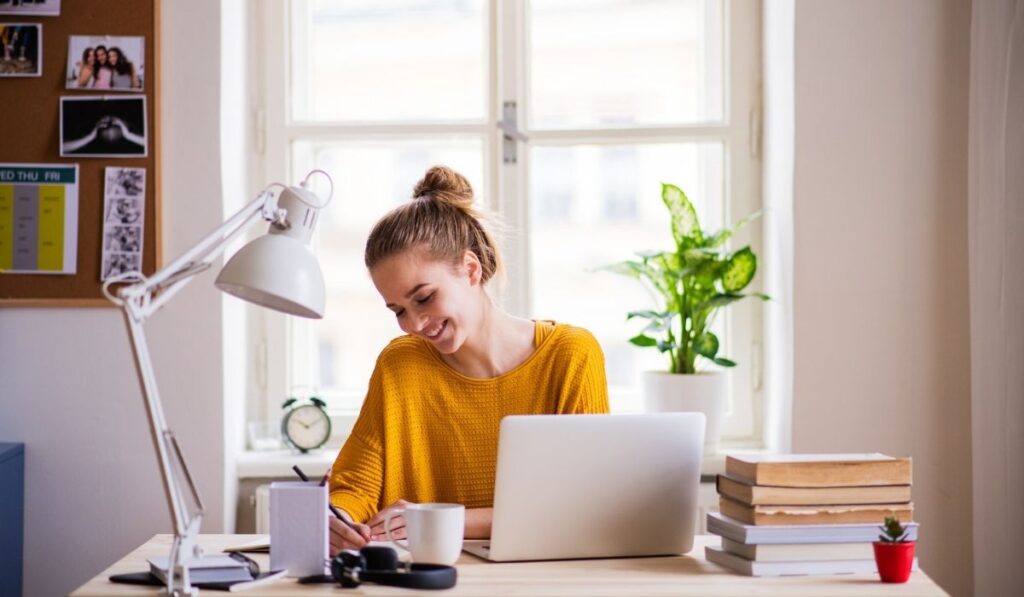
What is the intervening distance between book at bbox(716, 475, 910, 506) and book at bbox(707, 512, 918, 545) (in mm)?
34

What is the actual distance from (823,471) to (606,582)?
37 cm

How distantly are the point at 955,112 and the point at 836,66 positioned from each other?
325 mm

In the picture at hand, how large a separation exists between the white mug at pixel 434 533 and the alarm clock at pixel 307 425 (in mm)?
1448

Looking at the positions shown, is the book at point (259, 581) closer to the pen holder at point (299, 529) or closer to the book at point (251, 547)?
the pen holder at point (299, 529)

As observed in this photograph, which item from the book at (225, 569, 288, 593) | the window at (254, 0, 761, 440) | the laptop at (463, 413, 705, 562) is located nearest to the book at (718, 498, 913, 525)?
the laptop at (463, 413, 705, 562)

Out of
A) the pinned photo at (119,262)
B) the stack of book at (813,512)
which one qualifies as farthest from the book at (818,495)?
the pinned photo at (119,262)

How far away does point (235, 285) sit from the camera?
5.15 ft

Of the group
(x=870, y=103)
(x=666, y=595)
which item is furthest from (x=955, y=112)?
(x=666, y=595)

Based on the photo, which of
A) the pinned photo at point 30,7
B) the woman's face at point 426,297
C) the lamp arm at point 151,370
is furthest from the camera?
the pinned photo at point 30,7

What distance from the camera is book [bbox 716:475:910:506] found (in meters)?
1.68

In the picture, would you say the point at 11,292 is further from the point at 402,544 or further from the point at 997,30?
the point at 997,30

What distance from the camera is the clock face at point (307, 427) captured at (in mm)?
3094

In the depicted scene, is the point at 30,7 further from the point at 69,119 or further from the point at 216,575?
the point at 216,575

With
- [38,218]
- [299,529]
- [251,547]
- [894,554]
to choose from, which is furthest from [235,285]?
[38,218]
